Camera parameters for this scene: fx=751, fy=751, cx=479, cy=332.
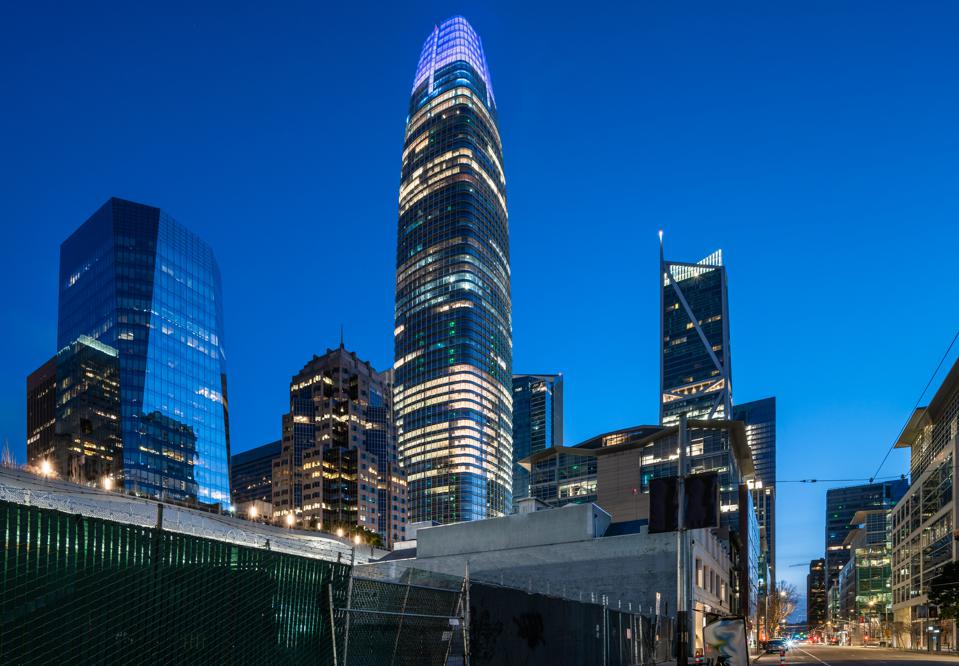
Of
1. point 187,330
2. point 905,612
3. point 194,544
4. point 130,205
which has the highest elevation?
point 130,205

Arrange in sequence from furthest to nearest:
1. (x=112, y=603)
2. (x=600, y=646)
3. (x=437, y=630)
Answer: (x=600, y=646) → (x=437, y=630) → (x=112, y=603)

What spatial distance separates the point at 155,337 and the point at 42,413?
5582 centimetres

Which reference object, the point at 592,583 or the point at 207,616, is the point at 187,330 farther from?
the point at 207,616

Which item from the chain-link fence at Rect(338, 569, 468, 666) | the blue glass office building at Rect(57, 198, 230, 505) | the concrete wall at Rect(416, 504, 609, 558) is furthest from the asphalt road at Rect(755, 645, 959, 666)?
the blue glass office building at Rect(57, 198, 230, 505)

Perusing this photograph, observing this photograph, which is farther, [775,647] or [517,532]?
[775,647]

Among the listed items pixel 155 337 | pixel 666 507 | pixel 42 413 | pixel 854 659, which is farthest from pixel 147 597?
pixel 42 413

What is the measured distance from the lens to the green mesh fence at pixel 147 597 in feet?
22.4

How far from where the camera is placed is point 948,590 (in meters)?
66.6

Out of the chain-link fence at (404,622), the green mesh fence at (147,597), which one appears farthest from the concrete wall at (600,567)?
the green mesh fence at (147,597)

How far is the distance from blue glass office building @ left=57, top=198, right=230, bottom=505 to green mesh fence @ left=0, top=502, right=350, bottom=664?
148 meters

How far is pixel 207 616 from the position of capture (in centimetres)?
884

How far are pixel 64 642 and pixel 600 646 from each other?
20838 millimetres

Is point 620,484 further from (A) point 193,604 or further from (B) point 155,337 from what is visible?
(A) point 193,604

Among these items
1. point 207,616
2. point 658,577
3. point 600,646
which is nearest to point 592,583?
point 658,577
